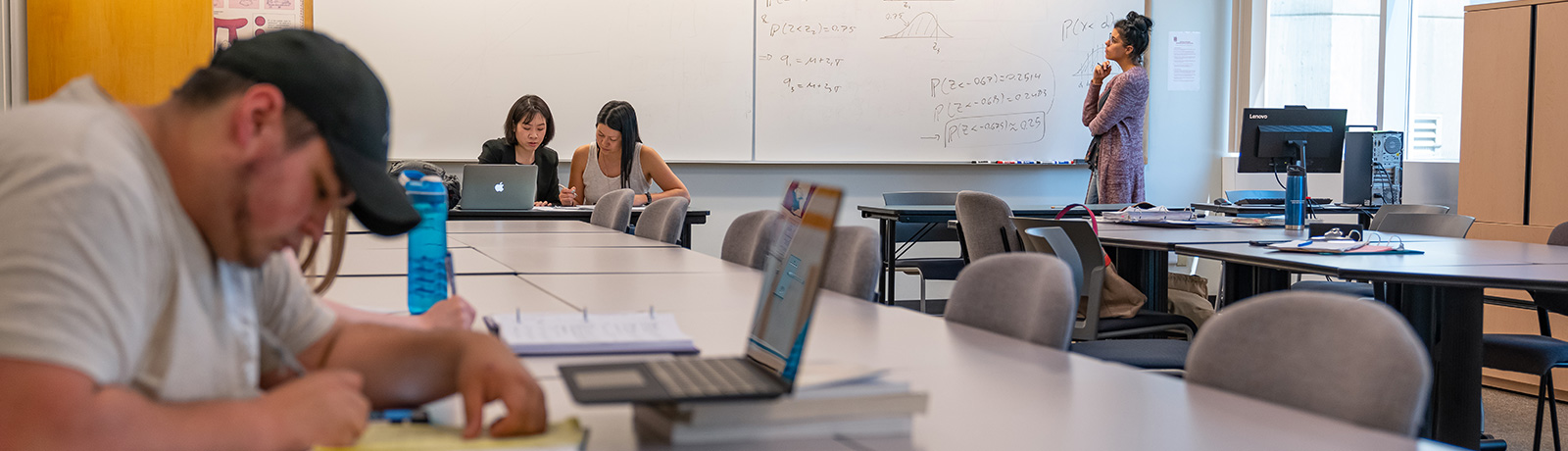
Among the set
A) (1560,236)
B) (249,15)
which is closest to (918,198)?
(1560,236)

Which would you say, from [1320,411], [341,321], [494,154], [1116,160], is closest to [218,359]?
[341,321]

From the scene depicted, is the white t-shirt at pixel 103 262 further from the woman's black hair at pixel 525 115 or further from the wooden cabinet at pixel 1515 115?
the wooden cabinet at pixel 1515 115

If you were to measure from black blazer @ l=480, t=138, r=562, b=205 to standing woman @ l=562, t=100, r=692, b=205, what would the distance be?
0.12m

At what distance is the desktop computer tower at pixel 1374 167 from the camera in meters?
5.19

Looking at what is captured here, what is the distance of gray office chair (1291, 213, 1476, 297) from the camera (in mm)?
3646

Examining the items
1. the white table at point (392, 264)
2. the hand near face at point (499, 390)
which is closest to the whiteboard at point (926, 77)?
the white table at point (392, 264)

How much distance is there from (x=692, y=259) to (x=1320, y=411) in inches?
64.5

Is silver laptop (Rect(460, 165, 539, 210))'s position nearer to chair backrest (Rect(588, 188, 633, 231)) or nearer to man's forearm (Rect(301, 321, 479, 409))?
chair backrest (Rect(588, 188, 633, 231))

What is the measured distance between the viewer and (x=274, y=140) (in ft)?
2.16

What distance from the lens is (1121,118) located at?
5.51 meters

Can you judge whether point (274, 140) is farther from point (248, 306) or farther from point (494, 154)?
point (494, 154)

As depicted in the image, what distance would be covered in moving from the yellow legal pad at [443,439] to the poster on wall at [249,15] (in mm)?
5024

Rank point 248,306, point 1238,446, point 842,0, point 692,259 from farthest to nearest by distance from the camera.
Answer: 1. point 842,0
2. point 692,259
3. point 1238,446
4. point 248,306

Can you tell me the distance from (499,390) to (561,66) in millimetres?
5072
